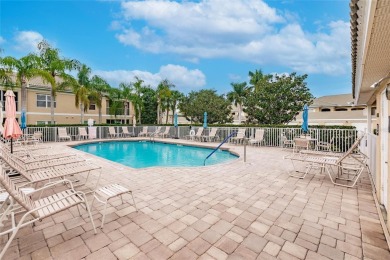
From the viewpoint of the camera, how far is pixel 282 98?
56.7 feet

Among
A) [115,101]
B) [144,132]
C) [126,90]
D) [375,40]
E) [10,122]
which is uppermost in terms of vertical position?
[126,90]

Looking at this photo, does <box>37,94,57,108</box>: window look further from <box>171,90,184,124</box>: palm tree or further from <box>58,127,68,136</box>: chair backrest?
<box>171,90,184,124</box>: palm tree

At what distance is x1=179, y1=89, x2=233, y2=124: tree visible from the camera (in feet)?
92.9

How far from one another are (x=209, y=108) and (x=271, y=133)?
16.9 m

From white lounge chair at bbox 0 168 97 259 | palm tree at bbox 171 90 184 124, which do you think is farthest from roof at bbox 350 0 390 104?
palm tree at bbox 171 90 184 124

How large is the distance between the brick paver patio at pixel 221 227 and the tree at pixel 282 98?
13.6 meters

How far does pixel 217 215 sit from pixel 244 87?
3258 cm

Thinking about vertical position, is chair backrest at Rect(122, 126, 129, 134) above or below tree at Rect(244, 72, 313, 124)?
below

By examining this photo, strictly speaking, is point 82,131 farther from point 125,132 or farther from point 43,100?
point 43,100

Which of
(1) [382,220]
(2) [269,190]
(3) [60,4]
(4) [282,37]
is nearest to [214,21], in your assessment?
(4) [282,37]

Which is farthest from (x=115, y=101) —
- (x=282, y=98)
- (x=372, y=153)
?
(x=372, y=153)

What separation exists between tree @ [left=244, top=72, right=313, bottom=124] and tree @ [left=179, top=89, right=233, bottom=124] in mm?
10429

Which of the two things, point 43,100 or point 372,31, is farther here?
point 43,100

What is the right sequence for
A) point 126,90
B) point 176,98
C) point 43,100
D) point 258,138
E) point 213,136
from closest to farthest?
1. point 258,138
2. point 213,136
3. point 43,100
4. point 126,90
5. point 176,98
